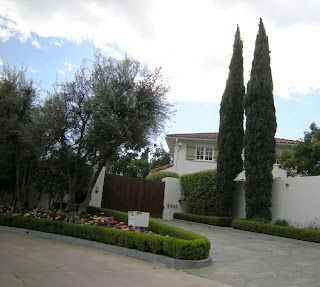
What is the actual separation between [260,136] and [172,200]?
6.79 metres

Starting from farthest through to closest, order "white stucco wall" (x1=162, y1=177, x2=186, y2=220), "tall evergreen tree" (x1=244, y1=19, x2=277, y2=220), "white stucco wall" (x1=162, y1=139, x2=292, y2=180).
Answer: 1. "white stucco wall" (x1=162, y1=139, x2=292, y2=180)
2. "white stucco wall" (x1=162, y1=177, x2=186, y2=220)
3. "tall evergreen tree" (x1=244, y1=19, x2=277, y2=220)

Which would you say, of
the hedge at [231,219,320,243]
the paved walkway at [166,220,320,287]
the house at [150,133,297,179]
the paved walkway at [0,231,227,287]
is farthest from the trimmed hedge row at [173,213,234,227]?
the paved walkway at [0,231,227,287]

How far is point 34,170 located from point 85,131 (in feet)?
12.6

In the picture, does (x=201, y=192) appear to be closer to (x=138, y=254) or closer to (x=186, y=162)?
(x=186, y=162)

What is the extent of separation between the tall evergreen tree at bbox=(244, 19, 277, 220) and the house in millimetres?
8219

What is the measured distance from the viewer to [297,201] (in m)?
12.0

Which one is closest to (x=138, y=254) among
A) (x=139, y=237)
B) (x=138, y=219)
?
(x=139, y=237)

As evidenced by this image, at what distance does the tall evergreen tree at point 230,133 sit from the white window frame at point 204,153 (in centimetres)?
682

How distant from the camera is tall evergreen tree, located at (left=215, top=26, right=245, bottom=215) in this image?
48.6 ft

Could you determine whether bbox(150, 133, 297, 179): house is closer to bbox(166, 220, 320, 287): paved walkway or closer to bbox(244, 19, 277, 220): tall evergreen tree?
bbox(244, 19, 277, 220): tall evergreen tree

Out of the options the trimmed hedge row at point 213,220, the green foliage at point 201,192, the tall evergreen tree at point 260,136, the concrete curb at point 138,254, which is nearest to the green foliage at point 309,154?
the tall evergreen tree at point 260,136

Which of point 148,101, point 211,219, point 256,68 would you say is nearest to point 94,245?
point 148,101

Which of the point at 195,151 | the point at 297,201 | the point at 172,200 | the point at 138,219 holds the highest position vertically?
the point at 195,151

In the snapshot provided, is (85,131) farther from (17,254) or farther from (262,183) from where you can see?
(262,183)
